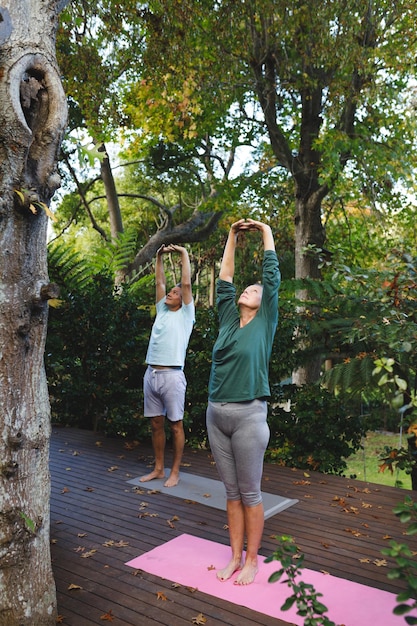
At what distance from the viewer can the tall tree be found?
8.12m

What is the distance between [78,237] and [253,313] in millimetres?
24517

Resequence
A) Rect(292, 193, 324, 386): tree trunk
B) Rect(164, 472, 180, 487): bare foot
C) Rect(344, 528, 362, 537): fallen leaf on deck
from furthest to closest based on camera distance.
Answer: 1. Rect(292, 193, 324, 386): tree trunk
2. Rect(164, 472, 180, 487): bare foot
3. Rect(344, 528, 362, 537): fallen leaf on deck

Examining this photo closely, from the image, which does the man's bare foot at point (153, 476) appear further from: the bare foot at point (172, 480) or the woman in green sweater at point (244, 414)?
the woman in green sweater at point (244, 414)

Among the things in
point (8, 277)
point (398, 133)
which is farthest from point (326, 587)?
point (398, 133)

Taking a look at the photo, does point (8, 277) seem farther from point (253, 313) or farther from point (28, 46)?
point (253, 313)

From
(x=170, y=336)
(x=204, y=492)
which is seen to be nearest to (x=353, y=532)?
(x=204, y=492)

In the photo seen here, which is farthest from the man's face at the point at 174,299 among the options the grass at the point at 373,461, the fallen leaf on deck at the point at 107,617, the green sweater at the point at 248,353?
the grass at the point at 373,461

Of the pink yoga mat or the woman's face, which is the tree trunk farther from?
the woman's face

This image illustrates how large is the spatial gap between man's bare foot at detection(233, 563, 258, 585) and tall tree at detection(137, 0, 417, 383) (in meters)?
4.57

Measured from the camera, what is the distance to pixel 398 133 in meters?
10.6

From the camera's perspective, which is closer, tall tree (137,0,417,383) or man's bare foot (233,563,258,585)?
man's bare foot (233,563,258,585)

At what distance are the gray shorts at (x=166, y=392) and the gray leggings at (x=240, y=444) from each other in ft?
5.25

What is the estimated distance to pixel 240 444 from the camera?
3180 millimetres

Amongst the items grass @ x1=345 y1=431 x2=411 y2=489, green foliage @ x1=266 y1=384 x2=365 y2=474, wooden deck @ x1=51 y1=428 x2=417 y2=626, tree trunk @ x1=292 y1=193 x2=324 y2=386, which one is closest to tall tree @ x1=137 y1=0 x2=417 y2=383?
tree trunk @ x1=292 y1=193 x2=324 y2=386
